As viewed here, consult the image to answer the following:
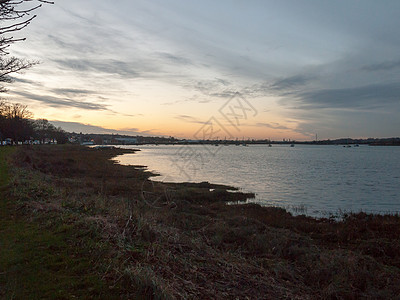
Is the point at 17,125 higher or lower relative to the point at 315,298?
higher

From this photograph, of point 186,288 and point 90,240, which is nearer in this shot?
point 186,288

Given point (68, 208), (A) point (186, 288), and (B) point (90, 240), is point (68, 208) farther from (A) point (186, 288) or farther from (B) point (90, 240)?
(A) point (186, 288)

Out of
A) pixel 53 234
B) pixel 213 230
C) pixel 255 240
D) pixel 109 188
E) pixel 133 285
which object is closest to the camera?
pixel 133 285

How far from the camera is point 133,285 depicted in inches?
210

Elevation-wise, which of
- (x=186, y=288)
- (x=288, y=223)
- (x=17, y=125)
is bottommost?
(x=288, y=223)

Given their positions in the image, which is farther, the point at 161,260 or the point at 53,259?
the point at 161,260

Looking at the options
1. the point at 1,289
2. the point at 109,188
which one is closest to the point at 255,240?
the point at 1,289

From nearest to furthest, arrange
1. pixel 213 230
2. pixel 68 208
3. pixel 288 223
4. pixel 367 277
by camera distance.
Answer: pixel 367 277, pixel 68 208, pixel 213 230, pixel 288 223

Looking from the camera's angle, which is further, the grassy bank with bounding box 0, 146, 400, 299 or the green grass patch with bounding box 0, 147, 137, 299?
the grassy bank with bounding box 0, 146, 400, 299

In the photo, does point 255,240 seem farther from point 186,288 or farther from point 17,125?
point 17,125

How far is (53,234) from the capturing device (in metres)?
7.90

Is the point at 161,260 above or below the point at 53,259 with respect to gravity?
below

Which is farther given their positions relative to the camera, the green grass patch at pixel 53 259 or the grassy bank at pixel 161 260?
the grassy bank at pixel 161 260

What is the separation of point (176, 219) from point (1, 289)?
10.9m
